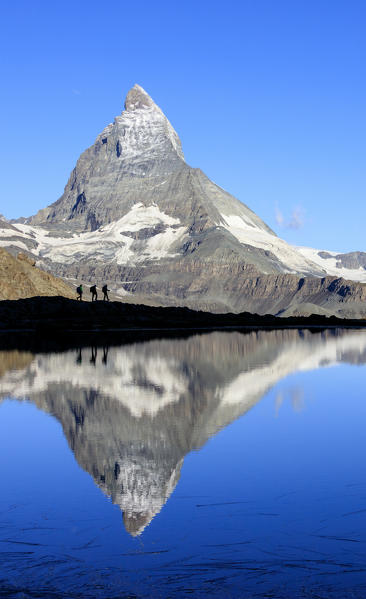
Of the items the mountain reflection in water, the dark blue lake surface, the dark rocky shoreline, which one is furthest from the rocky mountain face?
the dark blue lake surface

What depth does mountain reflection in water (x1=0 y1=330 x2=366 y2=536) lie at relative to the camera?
1773cm

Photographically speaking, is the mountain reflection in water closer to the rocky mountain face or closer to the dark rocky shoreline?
the dark rocky shoreline

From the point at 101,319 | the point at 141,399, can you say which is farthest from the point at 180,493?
the point at 101,319

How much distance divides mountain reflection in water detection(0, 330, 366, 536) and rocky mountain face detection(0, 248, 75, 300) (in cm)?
10684

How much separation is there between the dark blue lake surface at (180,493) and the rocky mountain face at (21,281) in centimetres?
13303

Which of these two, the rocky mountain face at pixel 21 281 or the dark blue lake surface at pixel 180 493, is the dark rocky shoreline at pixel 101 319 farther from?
the dark blue lake surface at pixel 180 493

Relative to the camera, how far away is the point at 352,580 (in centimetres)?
1159

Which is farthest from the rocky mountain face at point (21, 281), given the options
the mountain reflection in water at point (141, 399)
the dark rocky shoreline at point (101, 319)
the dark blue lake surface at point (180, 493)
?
the dark blue lake surface at point (180, 493)

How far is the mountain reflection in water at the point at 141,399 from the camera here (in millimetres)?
17734

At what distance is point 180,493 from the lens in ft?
53.7

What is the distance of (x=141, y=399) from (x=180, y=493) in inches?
602

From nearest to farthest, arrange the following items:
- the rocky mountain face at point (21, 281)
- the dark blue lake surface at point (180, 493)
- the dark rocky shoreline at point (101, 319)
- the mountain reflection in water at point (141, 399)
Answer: the dark blue lake surface at point (180, 493), the mountain reflection in water at point (141, 399), the dark rocky shoreline at point (101, 319), the rocky mountain face at point (21, 281)

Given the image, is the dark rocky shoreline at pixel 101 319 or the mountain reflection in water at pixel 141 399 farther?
the dark rocky shoreline at pixel 101 319

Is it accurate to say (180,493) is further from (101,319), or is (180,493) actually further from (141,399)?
(101,319)
